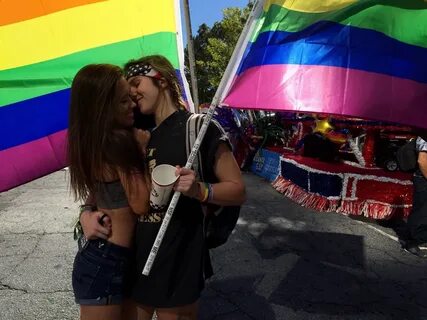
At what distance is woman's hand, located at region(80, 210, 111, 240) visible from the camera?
179 cm

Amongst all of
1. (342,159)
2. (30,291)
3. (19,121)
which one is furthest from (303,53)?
(342,159)

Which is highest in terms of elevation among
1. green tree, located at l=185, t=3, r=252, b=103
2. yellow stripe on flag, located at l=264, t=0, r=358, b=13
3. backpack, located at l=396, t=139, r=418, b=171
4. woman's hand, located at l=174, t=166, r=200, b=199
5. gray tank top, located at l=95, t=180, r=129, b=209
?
yellow stripe on flag, located at l=264, t=0, r=358, b=13

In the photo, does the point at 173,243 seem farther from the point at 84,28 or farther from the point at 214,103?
the point at 84,28

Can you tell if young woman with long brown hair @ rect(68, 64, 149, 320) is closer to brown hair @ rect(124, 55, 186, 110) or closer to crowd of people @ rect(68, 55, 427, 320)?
crowd of people @ rect(68, 55, 427, 320)

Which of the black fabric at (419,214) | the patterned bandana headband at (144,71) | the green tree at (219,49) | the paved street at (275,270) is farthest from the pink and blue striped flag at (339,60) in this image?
the green tree at (219,49)

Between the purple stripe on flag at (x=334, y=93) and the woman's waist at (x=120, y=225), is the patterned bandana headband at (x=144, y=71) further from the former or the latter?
the woman's waist at (x=120, y=225)

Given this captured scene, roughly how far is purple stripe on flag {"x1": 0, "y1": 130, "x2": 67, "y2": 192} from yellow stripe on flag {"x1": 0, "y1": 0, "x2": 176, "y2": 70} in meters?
0.41

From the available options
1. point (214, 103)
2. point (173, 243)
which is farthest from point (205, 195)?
point (214, 103)

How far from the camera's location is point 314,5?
2064 millimetres

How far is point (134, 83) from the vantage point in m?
1.87

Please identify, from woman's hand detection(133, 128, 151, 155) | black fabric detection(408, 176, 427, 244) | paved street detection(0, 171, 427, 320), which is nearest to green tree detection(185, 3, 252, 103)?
paved street detection(0, 171, 427, 320)

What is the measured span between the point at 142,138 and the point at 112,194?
0.90ft

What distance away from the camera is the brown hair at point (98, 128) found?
67.6 inches

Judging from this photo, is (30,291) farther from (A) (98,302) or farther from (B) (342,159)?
(B) (342,159)
